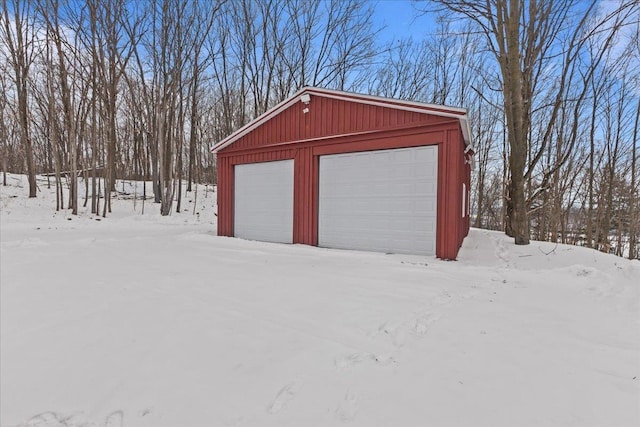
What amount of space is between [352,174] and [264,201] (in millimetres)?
2669

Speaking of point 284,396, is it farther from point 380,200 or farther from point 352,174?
point 352,174

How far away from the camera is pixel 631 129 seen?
40.2 ft

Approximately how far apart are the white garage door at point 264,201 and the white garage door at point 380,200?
1.04 m

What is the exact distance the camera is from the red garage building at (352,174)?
5.74 metres

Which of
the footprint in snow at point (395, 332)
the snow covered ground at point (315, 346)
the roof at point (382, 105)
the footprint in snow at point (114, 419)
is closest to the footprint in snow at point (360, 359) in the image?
the snow covered ground at point (315, 346)

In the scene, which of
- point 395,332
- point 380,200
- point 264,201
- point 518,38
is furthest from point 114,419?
point 518,38

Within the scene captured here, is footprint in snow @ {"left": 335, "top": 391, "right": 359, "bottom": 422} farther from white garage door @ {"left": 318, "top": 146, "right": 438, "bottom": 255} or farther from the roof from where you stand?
the roof

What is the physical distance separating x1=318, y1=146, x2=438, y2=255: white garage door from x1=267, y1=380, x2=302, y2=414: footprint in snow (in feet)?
Result: 15.1

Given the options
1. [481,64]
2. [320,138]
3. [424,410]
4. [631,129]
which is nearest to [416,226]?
[320,138]

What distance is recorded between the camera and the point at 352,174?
6773mm

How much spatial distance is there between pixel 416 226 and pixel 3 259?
6959 mm

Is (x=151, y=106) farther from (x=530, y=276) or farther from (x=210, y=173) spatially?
(x=530, y=276)

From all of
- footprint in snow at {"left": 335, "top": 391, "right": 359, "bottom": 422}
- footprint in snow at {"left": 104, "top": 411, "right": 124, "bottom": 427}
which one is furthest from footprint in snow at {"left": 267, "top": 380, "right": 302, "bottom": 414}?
footprint in snow at {"left": 104, "top": 411, "right": 124, "bottom": 427}

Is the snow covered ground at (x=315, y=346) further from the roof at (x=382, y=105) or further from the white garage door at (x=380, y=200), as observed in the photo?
the roof at (x=382, y=105)
